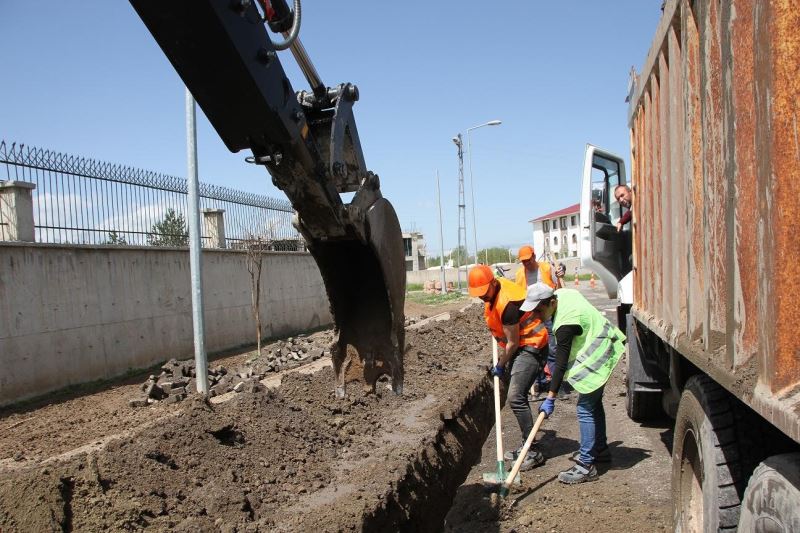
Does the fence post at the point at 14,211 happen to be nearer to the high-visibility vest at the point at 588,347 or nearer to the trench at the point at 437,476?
the trench at the point at 437,476

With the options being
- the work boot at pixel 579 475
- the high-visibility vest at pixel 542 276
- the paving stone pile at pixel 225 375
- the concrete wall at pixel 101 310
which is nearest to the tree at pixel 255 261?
the concrete wall at pixel 101 310

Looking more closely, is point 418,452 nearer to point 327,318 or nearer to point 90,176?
point 90,176

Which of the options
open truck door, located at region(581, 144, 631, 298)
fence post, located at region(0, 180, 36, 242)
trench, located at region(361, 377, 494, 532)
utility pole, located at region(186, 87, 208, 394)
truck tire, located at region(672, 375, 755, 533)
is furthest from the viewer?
fence post, located at region(0, 180, 36, 242)

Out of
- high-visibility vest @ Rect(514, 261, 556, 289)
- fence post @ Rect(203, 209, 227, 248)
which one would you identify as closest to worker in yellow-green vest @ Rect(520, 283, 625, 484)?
high-visibility vest @ Rect(514, 261, 556, 289)

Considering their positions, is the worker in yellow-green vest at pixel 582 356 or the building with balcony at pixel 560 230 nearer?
the worker in yellow-green vest at pixel 582 356

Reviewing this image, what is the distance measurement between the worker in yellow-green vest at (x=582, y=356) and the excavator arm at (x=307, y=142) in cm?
133

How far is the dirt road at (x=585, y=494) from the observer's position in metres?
4.34

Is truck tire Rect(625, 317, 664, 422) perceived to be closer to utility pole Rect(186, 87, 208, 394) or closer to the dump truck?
the dump truck

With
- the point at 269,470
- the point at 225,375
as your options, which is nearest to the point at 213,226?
the point at 225,375

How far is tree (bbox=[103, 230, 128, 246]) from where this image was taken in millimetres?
10062

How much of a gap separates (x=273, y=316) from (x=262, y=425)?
987cm

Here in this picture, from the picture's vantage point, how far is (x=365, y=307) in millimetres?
4980

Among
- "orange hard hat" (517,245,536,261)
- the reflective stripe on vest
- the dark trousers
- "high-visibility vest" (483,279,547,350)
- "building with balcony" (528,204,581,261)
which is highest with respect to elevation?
"building with balcony" (528,204,581,261)

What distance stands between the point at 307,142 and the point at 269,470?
2.47 m
